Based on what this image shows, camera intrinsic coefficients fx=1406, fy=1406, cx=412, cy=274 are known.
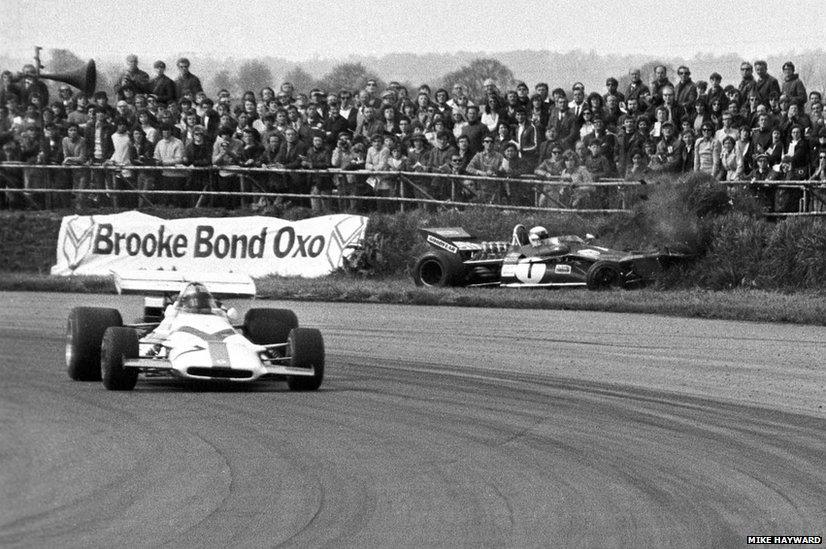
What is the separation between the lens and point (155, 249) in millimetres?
20844

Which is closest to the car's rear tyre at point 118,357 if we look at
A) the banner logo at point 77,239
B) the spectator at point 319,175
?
the spectator at point 319,175

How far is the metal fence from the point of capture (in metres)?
19.5

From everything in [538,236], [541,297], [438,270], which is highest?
[538,236]

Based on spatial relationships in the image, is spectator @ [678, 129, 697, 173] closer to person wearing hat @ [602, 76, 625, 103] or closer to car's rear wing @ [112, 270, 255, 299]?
person wearing hat @ [602, 76, 625, 103]

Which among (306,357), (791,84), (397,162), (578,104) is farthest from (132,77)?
(306,357)

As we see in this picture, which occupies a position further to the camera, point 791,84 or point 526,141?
point 526,141

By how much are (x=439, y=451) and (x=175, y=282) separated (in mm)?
3964

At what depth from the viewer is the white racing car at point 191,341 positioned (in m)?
10.1

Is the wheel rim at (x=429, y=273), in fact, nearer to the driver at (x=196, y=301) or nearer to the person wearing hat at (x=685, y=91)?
the person wearing hat at (x=685, y=91)

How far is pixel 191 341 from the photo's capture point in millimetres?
10234

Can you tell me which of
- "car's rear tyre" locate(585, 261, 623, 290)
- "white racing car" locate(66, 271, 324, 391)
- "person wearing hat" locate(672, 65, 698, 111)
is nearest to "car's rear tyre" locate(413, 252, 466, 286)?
"car's rear tyre" locate(585, 261, 623, 290)

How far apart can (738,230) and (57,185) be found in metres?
10.8

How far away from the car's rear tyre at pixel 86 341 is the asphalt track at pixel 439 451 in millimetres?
314

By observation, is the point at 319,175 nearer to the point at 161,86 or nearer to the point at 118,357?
the point at 161,86
